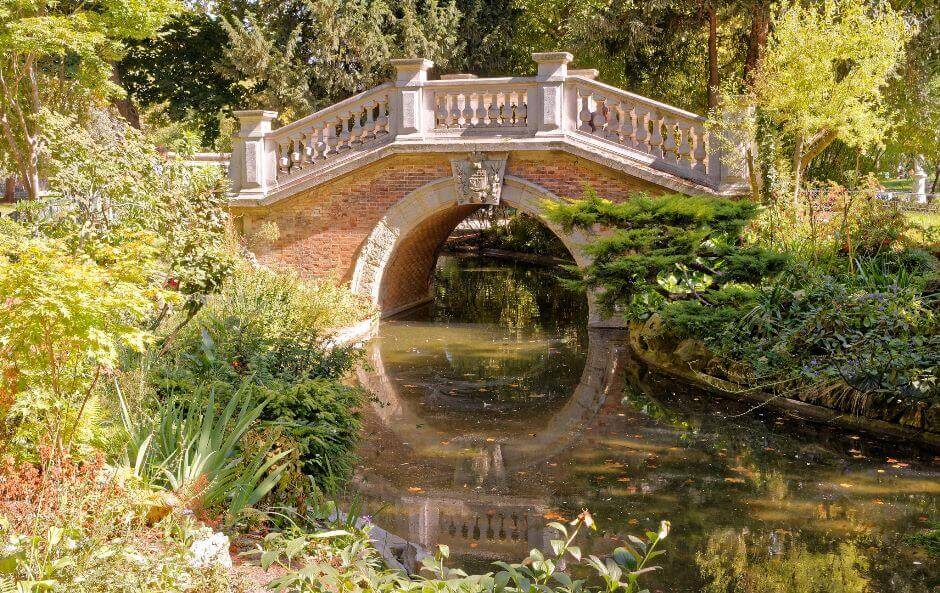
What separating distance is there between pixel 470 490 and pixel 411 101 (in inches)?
331

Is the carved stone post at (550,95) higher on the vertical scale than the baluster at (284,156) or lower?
higher

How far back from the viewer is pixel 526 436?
8438 mm

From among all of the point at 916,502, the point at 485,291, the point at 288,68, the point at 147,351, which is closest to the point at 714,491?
the point at 916,502

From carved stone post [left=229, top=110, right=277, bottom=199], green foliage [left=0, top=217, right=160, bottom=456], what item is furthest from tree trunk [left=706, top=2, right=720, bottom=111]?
green foliage [left=0, top=217, right=160, bottom=456]

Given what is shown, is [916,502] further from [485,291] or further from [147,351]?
[485,291]

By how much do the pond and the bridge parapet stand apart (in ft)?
11.0

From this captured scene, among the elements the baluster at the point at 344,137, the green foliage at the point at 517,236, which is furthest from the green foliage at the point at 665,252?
the green foliage at the point at 517,236

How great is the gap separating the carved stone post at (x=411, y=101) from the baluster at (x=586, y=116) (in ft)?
7.21

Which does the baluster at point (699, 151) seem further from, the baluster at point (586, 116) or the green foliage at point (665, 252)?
the green foliage at point (665, 252)

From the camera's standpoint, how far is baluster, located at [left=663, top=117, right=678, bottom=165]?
13406mm

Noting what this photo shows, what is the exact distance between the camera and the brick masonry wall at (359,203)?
13.9 m

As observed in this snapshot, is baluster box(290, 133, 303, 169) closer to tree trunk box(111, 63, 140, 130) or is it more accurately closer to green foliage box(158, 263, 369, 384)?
green foliage box(158, 263, 369, 384)

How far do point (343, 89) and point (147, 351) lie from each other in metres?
14.8

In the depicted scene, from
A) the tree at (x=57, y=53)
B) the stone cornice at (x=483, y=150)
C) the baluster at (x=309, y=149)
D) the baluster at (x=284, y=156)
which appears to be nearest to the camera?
the stone cornice at (x=483, y=150)
